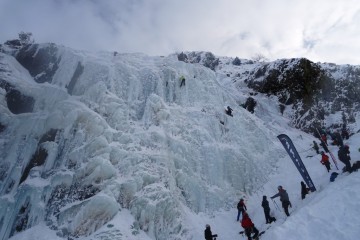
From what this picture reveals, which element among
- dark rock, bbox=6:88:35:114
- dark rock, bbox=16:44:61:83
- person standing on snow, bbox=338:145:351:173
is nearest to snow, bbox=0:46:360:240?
dark rock, bbox=6:88:35:114

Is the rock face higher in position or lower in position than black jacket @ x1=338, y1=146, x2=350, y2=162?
higher

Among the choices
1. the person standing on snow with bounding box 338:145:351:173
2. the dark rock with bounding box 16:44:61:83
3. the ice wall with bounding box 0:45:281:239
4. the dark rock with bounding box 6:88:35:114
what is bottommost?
the person standing on snow with bounding box 338:145:351:173

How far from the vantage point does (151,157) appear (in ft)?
70.3

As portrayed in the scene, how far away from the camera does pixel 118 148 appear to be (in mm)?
20875

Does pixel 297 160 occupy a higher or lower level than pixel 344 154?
higher

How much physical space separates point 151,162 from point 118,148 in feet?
6.87

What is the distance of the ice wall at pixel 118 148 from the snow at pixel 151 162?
0.07 m

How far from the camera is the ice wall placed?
18.7 m

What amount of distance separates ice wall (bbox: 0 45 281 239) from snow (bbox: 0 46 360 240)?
0.07 metres

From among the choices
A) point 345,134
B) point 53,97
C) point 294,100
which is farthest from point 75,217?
point 294,100

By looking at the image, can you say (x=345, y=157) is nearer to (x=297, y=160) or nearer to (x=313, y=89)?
(x=297, y=160)

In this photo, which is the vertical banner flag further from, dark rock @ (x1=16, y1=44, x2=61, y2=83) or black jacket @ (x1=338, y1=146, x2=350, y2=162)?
dark rock @ (x1=16, y1=44, x2=61, y2=83)

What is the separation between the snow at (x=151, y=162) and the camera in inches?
680

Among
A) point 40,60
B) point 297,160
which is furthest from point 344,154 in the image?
point 40,60
